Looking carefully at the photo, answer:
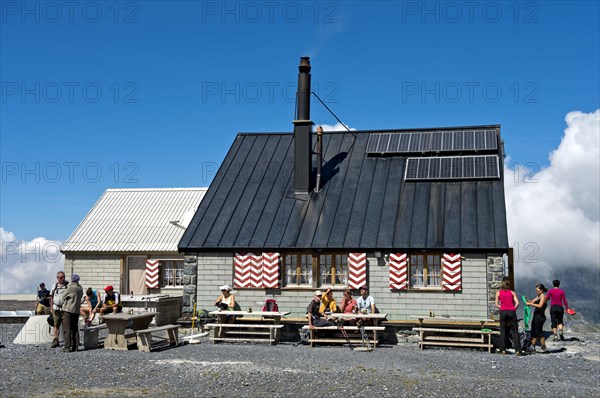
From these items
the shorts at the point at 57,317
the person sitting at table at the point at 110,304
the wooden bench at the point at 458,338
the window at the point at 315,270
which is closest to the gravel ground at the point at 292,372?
the wooden bench at the point at 458,338

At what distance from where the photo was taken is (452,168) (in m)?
22.7

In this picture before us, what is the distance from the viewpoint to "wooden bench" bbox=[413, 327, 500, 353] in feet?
57.9

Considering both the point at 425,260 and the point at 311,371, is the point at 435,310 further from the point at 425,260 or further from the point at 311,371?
the point at 311,371

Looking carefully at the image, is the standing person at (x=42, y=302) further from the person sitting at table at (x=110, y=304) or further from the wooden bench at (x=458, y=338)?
the wooden bench at (x=458, y=338)

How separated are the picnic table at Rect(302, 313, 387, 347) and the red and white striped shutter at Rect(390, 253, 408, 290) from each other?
1534 mm

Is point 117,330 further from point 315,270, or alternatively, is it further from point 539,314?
point 539,314

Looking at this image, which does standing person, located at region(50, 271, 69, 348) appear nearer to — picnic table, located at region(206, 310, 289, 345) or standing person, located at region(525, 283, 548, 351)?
picnic table, located at region(206, 310, 289, 345)

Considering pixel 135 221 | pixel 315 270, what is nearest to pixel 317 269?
pixel 315 270

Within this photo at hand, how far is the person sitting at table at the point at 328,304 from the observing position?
19.2m

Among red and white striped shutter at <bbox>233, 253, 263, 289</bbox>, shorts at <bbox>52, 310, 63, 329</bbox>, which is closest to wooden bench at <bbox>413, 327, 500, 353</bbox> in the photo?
red and white striped shutter at <bbox>233, 253, 263, 289</bbox>

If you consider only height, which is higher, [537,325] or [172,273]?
[172,273]

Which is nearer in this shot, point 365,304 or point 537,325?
point 537,325

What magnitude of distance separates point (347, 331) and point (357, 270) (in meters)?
2.15

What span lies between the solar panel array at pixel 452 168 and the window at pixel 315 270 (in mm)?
4058
